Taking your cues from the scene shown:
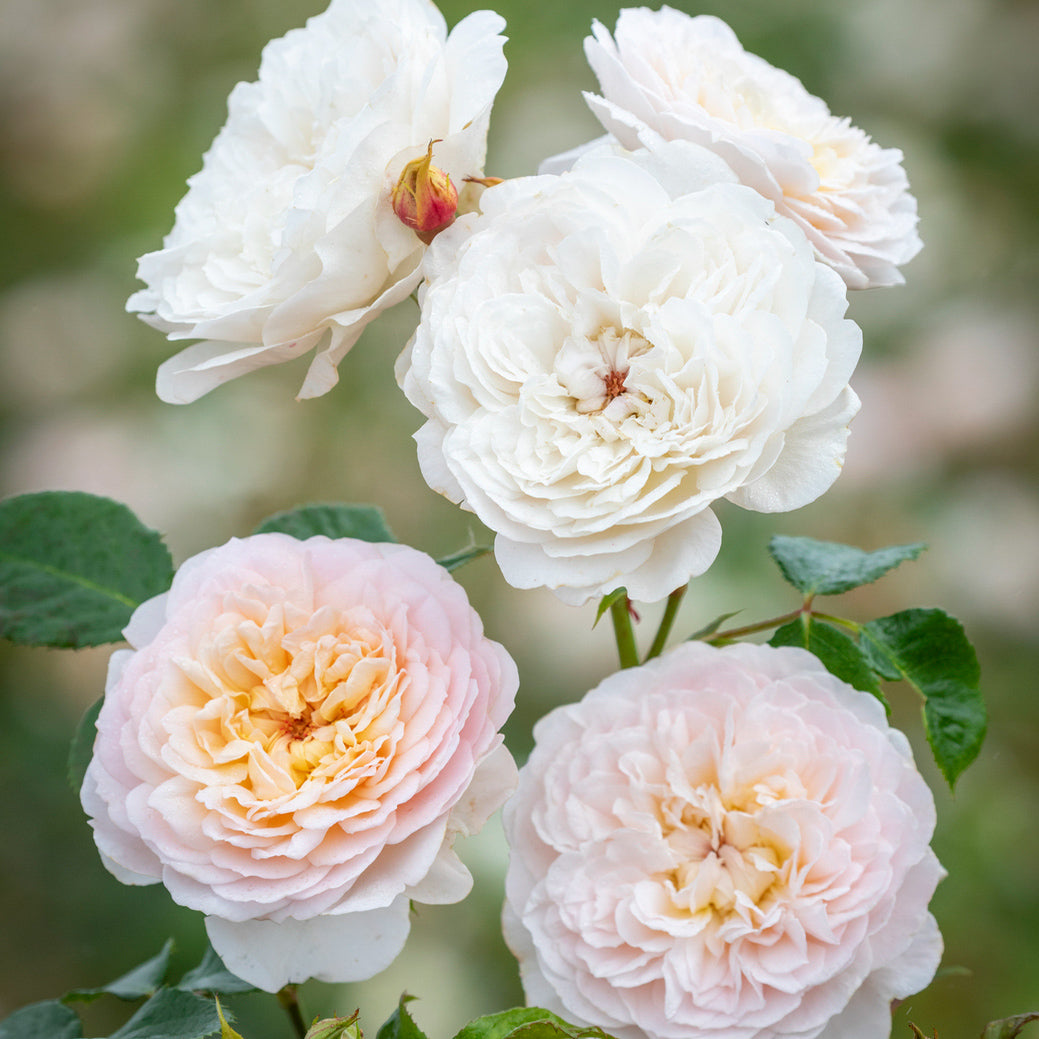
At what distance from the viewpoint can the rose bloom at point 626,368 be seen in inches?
16.7

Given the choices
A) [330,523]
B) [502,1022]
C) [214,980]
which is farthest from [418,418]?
[502,1022]

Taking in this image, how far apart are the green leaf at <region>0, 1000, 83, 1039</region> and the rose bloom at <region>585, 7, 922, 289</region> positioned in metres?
0.49

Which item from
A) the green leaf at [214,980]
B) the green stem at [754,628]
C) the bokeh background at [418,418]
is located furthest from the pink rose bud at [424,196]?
the bokeh background at [418,418]

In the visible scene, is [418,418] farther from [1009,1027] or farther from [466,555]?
[1009,1027]

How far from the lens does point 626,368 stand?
1.51 ft

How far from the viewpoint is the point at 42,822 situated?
1.39 meters

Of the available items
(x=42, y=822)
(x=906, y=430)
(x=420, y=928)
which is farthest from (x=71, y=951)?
(x=906, y=430)

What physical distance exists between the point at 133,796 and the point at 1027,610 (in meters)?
1.31

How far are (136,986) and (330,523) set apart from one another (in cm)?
27

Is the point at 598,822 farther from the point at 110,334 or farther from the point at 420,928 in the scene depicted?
the point at 110,334

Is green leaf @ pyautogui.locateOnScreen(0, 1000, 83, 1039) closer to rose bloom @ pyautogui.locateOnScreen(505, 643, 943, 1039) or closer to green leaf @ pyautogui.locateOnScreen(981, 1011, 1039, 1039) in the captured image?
rose bloom @ pyautogui.locateOnScreen(505, 643, 943, 1039)

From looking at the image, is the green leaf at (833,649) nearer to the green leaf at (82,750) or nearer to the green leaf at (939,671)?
the green leaf at (939,671)

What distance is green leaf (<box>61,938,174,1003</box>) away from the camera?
1.96ft

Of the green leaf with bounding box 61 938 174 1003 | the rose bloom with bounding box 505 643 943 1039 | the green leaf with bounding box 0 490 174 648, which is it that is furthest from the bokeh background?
the rose bloom with bounding box 505 643 943 1039
